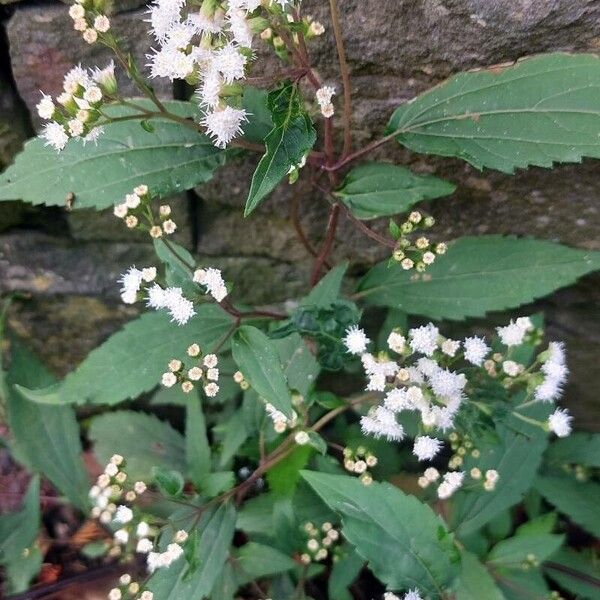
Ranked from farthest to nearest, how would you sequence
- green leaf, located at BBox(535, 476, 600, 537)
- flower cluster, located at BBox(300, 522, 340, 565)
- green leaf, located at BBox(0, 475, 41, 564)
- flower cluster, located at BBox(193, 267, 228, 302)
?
1. green leaf, located at BBox(0, 475, 41, 564)
2. green leaf, located at BBox(535, 476, 600, 537)
3. flower cluster, located at BBox(300, 522, 340, 565)
4. flower cluster, located at BBox(193, 267, 228, 302)

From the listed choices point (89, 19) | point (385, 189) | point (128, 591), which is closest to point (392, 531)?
point (128, 591)

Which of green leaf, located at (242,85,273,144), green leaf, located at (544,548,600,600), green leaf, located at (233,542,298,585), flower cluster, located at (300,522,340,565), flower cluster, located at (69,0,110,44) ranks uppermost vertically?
flower cluster, located at (69,0,110,44)

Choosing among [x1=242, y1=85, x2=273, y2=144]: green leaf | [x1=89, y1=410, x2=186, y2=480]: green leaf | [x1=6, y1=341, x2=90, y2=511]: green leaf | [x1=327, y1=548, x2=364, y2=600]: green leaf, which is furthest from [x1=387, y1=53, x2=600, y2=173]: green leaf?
[x1=6, y1=341, x2=90, y2=511]: green leaf

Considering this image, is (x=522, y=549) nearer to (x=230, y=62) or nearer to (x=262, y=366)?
(x=262, y=366)

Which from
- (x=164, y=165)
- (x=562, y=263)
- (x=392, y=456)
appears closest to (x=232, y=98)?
(x=164, y=165)

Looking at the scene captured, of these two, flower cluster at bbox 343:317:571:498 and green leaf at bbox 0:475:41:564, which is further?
green leaf at bbox 0:475:41:564

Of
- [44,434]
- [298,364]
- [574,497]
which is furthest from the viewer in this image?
[44,434]

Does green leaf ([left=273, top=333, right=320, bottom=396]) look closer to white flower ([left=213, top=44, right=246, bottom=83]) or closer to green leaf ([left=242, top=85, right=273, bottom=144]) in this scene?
green leaf ([left=242, top=85, right=273, bottom=144])
